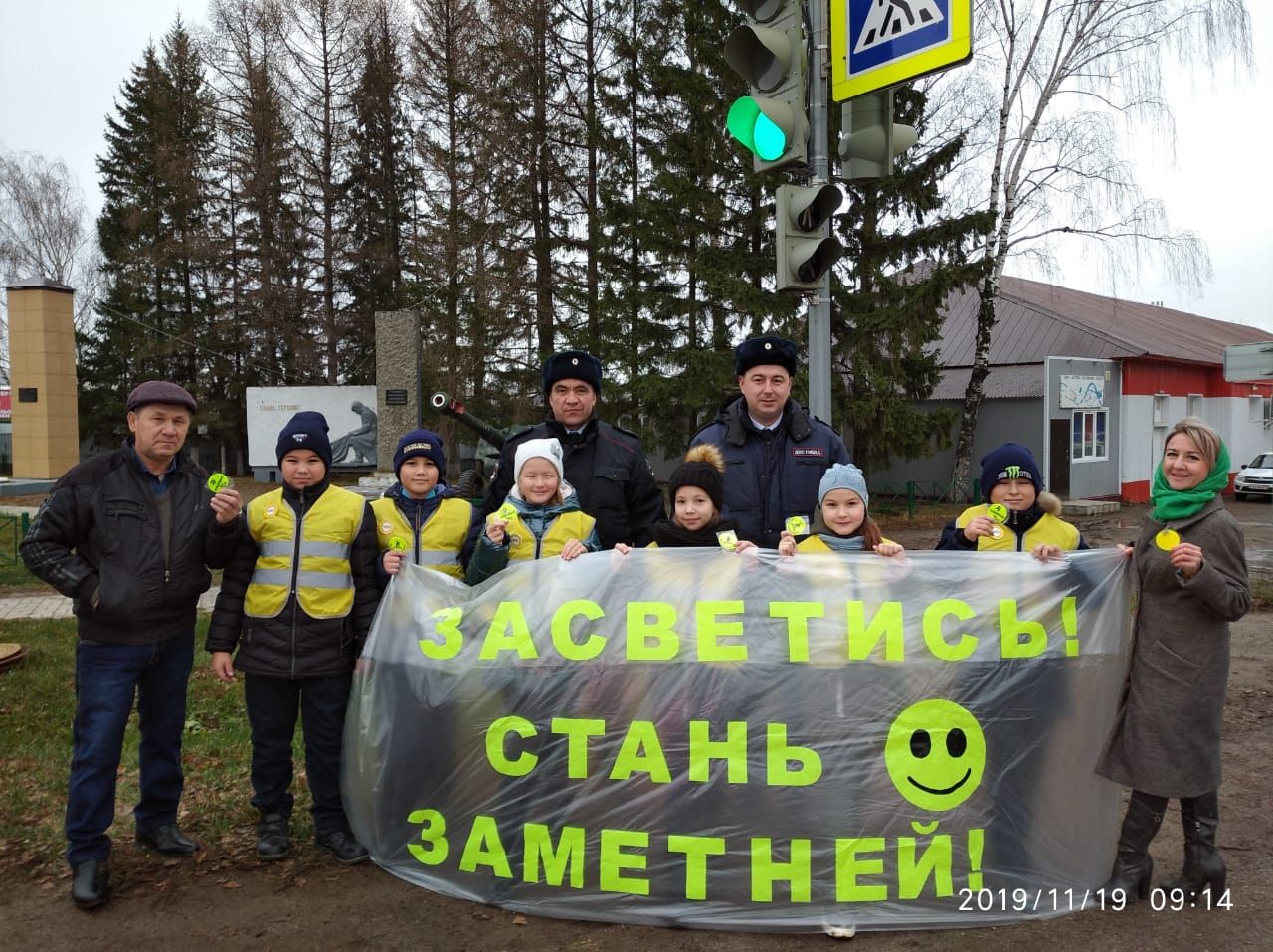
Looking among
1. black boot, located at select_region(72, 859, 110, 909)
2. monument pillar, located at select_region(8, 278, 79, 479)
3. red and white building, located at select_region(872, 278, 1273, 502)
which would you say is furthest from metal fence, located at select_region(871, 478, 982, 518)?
monument pillar, located at select_region(8, 278, 79, 479)

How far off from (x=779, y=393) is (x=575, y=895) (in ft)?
7.20

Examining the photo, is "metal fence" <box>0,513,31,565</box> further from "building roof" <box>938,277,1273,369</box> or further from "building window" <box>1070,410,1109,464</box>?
"building window" <box>1070,410,1109,464</box>

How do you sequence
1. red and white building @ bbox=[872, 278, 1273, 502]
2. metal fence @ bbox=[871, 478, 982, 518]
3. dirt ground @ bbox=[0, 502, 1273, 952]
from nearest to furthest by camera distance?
1. dirt ground @ bbox=[0, 502, 1273, 952]
2. metal fence @ bbox=[871, 478, 982, 518]
3. red and white building @ bbox=[872, 278, 1273, 502]

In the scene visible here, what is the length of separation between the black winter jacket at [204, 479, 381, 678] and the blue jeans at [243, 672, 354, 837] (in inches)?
3.3

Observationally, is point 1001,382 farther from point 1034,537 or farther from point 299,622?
point 299,622

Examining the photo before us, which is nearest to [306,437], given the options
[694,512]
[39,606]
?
[694,512]

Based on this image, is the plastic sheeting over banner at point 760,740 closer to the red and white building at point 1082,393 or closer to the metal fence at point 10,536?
the metal fence at point 10,536

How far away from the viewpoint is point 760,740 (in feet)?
10.6

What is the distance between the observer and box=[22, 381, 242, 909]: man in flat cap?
351 cm

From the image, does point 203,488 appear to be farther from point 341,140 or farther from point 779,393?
point 341,140

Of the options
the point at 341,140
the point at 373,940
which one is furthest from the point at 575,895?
the point at 341,140

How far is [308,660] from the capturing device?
3.70 metres

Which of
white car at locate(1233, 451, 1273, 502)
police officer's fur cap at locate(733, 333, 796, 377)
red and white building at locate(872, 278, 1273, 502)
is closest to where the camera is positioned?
police officer's fur cap at locate(733, 333, 796, 377)

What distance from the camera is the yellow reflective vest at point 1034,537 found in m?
3.88
